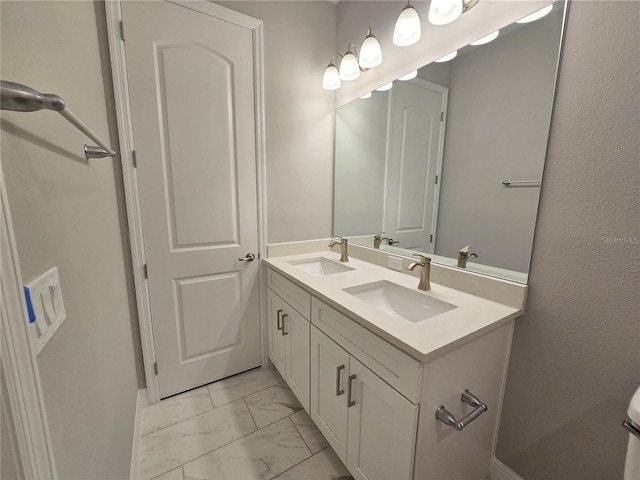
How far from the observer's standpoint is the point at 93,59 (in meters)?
1.13

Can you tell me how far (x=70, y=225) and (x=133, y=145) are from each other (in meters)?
0.97

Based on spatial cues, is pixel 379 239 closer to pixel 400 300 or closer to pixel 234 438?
pixel 400 300

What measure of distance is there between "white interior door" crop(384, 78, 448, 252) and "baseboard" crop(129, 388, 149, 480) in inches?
68.0

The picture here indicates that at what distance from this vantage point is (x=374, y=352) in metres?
0.97

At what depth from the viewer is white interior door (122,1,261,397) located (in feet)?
4.83

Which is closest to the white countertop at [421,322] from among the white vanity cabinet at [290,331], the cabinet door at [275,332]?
the white vanity cabinet at [290,331]

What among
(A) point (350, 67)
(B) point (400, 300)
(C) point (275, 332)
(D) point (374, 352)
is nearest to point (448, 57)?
(A) point (350, 67)

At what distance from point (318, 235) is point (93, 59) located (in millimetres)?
1574

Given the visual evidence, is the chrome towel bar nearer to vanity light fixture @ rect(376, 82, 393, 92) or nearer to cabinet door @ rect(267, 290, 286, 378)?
cabinet door @ rect(267, 290, 286, 378)

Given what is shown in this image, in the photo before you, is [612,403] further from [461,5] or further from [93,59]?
[93,59]

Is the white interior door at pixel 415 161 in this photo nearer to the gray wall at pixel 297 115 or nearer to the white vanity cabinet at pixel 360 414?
the gray wall at pixel 297 115

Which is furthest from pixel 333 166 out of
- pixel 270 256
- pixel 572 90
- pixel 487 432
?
pixel 487 432

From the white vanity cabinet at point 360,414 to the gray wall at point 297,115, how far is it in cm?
97

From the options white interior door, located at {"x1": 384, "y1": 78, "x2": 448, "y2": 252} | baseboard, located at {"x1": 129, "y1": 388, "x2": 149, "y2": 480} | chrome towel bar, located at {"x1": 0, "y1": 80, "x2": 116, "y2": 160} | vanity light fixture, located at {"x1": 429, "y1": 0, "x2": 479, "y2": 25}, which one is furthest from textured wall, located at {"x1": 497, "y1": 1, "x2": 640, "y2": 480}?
baseboard, located at {"x1": 129, "y1": 388, "x2": 149, "y2": 480}
